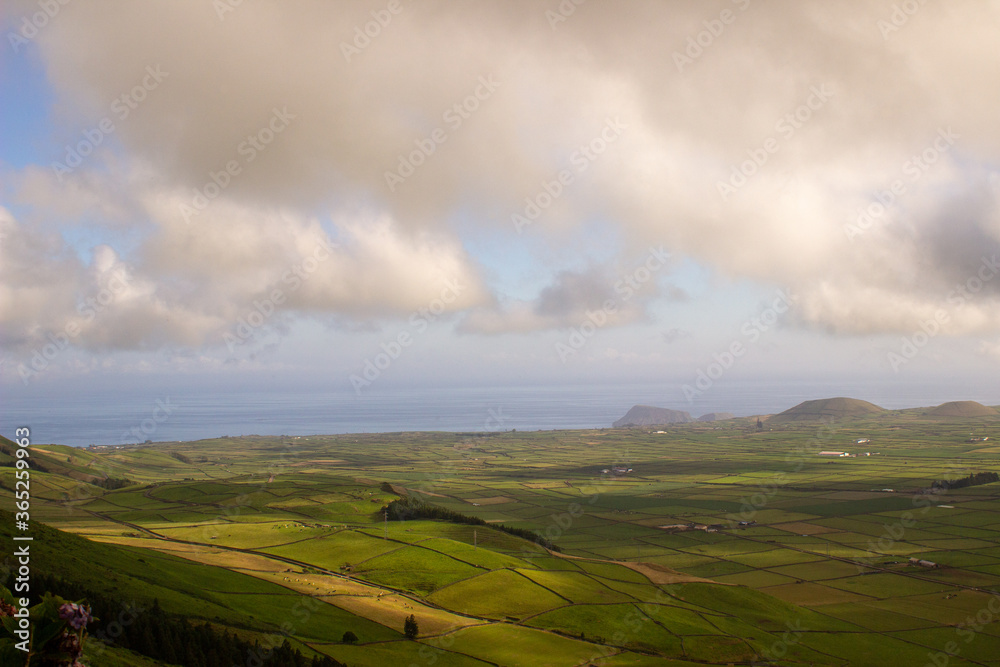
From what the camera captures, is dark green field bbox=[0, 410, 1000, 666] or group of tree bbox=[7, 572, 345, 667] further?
dark green field bbox=[0, 410, 1000, 666]

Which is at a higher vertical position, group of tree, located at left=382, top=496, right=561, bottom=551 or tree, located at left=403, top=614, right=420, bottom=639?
tree, located at left=403, top=614, right=420, bottom=639

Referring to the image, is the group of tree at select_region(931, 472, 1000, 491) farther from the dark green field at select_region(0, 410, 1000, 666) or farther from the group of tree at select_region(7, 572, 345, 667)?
the group of tree at select_region(7, 572, 345, 667)

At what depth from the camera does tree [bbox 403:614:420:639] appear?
207 ft

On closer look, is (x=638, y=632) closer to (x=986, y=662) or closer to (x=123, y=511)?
(x=986, y=662)

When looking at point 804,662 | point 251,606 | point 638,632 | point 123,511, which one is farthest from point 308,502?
point 804,662

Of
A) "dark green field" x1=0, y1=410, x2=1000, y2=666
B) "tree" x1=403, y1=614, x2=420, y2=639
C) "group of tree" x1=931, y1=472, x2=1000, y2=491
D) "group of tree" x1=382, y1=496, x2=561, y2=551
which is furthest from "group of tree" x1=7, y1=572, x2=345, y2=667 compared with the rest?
"group of tree" x1=931, y1=472, x2=1000, y2=491

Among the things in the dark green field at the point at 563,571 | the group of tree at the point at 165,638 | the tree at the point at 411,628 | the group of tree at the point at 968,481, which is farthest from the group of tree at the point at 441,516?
the group of tree at the point at 968,481

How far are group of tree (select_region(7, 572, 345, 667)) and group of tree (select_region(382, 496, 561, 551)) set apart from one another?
6879cm

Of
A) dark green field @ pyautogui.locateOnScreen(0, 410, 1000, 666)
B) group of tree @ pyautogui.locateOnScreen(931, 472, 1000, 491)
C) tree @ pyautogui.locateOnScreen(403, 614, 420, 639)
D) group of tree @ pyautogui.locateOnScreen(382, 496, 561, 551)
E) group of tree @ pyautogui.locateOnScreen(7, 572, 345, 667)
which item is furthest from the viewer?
group of tree @ pyautogui.locateOnScreen(931, 472, 1000, 491)

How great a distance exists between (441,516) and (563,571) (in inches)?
1582

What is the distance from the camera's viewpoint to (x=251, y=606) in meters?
65.8

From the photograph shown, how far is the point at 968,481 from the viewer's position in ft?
556

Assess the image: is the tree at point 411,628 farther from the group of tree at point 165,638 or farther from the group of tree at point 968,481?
the group of tree at point 968,481

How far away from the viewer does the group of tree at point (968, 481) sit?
6546 inches
